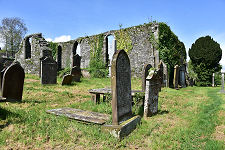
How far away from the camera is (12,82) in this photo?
5.63m

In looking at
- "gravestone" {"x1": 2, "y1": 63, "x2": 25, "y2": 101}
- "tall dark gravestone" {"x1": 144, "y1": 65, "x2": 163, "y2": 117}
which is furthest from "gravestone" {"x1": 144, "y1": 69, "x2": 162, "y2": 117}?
"gravestone" {"x1": 2, "y1": 63, "x2": 25, "y2": 101}

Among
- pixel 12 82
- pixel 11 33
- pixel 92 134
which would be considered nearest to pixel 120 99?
pixel 92 134

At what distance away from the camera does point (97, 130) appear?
3445 mm

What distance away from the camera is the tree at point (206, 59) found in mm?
19250

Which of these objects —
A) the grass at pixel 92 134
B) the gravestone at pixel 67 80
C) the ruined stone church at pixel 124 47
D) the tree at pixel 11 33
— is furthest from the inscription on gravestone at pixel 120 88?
the tree at pixel 11 33

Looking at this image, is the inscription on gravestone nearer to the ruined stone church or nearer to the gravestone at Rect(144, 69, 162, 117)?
the gravestone at Rect(144, 69, 162, 117)

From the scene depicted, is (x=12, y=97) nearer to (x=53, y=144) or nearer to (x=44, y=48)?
(x=53, y=144)

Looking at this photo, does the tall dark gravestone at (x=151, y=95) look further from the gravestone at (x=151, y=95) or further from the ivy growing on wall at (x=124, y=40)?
the ivy growing on wall at (x=124, y=40)

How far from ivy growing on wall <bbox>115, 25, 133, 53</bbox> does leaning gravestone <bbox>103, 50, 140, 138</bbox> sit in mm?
13226

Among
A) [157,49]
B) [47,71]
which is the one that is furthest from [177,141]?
[157,49]

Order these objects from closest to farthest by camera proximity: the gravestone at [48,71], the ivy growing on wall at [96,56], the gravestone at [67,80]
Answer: the gravestone at [48,71] → the gravestone at [67,80] → the ivy growing on wall at [96,56]

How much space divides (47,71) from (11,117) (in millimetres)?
7019

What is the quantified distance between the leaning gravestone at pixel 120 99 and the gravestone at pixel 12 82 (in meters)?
3.89

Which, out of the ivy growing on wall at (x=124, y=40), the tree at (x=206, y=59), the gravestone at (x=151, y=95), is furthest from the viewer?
the tree at (x=206, y=59)
